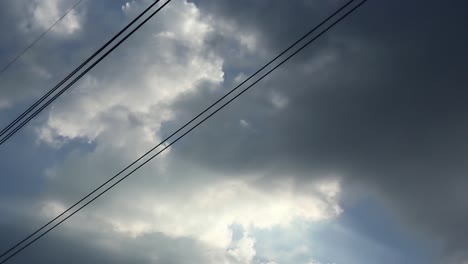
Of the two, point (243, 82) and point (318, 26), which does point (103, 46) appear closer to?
point (243, 82)

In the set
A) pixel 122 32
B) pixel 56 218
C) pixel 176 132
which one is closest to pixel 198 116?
pixel 176 132

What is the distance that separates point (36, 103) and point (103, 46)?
26.3 ft

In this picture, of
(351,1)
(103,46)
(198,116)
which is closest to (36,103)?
(103,46)

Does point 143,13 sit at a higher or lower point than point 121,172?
higher

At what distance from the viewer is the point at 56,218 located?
2784 cm

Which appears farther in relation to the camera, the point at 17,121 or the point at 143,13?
the point at 17,121

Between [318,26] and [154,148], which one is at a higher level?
[318,26]

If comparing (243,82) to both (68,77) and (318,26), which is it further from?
(68,77)

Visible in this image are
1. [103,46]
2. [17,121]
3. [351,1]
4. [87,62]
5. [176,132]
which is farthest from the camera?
[17,121]

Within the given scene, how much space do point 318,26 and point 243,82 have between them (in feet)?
15.0

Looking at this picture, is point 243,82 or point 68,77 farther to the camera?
point 68,77

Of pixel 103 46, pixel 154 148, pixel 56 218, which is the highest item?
pixel 103 46

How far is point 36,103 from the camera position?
87.9ft

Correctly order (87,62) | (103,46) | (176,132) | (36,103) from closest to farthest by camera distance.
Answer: (103,46), (87,62), (176,132), (36,103)
